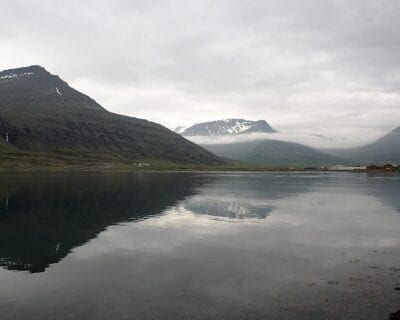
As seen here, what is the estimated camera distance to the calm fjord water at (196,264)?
27.9 meters

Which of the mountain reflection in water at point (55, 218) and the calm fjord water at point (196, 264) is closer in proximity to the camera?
the calm fjord water at point (196, 264)

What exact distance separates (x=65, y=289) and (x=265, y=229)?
35559mm

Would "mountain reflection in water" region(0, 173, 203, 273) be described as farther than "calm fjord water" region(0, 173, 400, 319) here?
Yes

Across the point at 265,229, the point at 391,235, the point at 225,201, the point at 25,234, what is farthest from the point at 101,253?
the point at 225,201

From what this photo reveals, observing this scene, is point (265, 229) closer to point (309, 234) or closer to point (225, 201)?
point (309, 234)

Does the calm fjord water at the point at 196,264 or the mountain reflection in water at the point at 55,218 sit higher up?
the mountain reflection in water at the point at 55,218

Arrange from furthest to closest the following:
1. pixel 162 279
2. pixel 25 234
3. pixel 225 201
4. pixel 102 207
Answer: pixel 225 201 < pixel 102 207 < pixel 25 234 < pixel 162 279

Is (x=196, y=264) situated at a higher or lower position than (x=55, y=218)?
lower

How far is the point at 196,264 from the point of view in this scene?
3984 centimetres

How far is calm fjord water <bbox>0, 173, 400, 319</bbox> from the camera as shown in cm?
2788

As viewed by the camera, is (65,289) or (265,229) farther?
(265,229)

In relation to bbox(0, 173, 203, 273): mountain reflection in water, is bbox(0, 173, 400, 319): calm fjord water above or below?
below

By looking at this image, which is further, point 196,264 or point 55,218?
point 55,218

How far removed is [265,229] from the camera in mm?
60719
